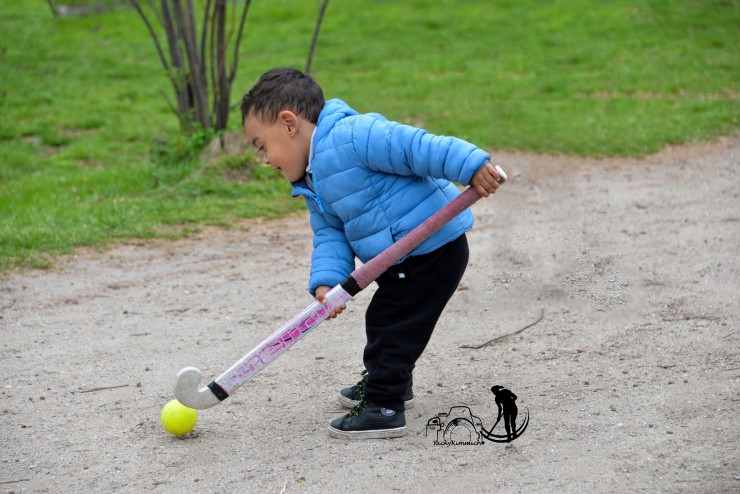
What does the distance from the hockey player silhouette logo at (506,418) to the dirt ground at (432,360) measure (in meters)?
0.04

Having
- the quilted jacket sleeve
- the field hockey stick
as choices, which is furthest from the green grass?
the quilted jacket sleeve

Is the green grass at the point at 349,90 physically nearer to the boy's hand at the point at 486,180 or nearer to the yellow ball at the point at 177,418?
the yellow ball at the point at 177,418

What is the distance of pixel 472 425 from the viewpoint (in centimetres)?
341

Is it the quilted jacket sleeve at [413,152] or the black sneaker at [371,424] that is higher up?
the quilted jacket sleeve at [413,152]

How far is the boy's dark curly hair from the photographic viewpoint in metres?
3.23

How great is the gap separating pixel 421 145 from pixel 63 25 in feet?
42.8

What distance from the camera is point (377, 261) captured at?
10.2 ft

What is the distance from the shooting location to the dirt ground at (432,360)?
312 centimetres

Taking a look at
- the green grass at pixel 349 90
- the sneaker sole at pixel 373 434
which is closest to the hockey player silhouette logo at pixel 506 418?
the sneaker sole at pixel 373 434

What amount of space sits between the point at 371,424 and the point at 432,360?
80 cm

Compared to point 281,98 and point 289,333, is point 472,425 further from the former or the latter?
point 281,98

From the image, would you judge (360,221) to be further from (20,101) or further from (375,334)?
(20,101)

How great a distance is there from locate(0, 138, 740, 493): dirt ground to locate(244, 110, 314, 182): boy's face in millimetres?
1040

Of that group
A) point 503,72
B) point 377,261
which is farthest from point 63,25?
point 377,261
